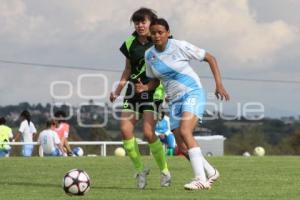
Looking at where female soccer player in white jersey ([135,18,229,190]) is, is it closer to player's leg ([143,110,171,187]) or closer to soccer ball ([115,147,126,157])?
player's leg ([143,110,171,187])

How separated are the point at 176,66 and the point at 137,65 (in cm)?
122

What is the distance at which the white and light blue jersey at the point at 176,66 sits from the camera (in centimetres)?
1191

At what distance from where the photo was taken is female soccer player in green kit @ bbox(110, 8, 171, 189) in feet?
Answer: 42.0

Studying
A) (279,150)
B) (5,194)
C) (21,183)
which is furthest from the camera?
(279,150)

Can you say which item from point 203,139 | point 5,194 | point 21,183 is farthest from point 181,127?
point 203,139

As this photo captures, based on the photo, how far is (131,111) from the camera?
1294 centimetres

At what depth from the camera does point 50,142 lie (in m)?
30.3

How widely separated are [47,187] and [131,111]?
164 cm

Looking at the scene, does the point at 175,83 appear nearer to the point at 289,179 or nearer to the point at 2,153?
the point at 289,179

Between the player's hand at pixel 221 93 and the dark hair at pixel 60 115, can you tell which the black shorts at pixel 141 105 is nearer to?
the player's hand at pixel 221 93

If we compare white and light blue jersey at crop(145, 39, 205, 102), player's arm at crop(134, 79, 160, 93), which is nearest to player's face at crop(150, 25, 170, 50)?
white and light blue jersey at crop(145, 39, 205, 102)

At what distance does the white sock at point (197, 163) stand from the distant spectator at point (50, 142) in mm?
18576

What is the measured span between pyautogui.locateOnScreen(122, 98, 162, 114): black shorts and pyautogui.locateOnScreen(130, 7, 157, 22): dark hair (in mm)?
1146

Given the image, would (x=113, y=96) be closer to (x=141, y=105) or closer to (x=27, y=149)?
(x=141, y=105)
